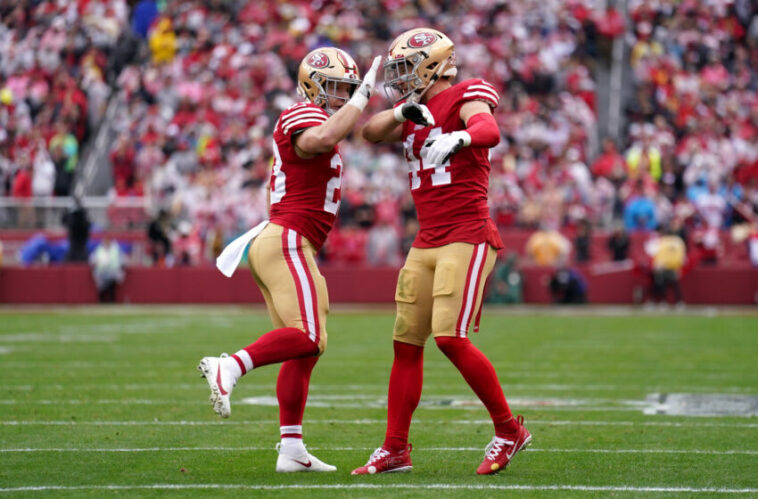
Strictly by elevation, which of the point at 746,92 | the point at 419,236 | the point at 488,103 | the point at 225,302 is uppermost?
the point at 746,92

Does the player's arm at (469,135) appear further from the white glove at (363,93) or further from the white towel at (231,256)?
the white towel at (231,256)

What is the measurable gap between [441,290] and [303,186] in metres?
0.83

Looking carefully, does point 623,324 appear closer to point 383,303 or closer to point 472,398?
point 383,303

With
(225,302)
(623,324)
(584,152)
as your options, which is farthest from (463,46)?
(623,324)

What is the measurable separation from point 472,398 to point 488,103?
337 cm

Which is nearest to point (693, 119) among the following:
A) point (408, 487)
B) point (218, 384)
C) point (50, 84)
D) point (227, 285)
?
point (227, 285)

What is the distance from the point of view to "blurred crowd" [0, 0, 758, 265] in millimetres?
20016

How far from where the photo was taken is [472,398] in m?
8.47

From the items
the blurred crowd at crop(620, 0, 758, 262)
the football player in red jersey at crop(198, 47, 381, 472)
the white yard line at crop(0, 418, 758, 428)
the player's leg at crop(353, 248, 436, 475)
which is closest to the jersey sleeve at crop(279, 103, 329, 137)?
the football player in red jersey at crop(198, 47, 381, 472)

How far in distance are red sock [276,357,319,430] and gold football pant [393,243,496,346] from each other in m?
0.46

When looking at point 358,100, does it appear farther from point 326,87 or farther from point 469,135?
point 469,135

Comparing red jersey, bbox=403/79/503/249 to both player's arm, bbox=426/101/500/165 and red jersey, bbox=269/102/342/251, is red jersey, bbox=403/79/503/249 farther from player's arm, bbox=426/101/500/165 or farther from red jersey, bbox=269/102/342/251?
red jersey, bbox=269/102/342/251

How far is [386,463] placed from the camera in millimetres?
5531

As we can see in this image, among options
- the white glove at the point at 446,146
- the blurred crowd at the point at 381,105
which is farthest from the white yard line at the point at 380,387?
the blurred crowd at the point at 381,105
